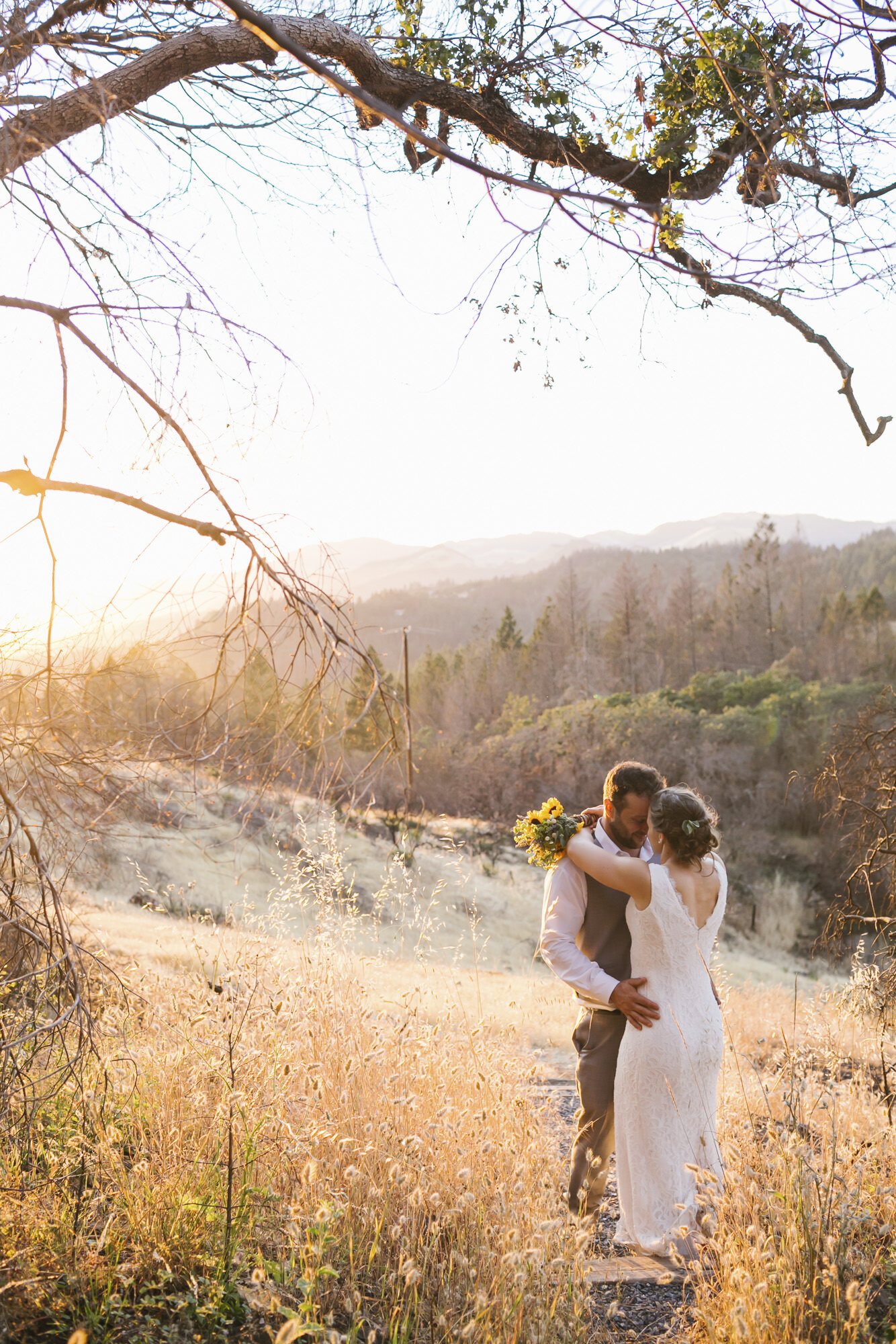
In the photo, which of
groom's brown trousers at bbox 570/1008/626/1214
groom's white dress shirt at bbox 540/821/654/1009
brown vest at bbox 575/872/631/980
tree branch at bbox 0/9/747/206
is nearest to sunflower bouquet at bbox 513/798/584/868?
groom's white dress shirt at bbox 540/821/654/1009

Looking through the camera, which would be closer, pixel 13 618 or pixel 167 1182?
pixel 167 1182

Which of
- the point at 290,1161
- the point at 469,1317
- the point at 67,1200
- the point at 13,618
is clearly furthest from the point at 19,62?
the point at 469,1317

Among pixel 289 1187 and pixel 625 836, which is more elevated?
pixel 625 836

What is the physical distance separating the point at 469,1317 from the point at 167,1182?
861mm

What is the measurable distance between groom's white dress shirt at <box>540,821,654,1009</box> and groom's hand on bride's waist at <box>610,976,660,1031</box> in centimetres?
4

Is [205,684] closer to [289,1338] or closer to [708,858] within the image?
[289,1338]

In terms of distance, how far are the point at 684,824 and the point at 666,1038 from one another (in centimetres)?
79

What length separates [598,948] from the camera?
363cm

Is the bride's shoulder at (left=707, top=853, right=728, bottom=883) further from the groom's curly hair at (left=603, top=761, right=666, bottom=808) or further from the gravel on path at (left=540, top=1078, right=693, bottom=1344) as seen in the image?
the gravel on path at (left=540, top=1078, right=693, bottom=1344)

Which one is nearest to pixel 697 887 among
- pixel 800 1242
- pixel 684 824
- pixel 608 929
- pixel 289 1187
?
pixel 684 824

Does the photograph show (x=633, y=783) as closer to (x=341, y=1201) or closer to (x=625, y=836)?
(x=625, y=836)

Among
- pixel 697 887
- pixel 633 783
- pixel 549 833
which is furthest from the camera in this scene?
pixel 633 783

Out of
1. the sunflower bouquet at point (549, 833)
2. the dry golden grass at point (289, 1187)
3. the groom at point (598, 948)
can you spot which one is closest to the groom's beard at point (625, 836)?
the groom at point (598, 948)

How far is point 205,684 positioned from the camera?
8.88ft
